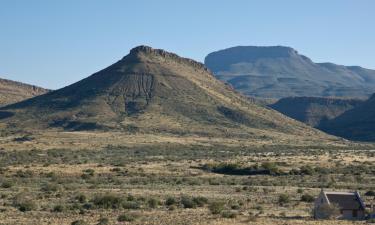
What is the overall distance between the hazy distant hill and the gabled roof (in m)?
115

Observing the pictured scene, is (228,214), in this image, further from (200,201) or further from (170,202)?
(170,202)

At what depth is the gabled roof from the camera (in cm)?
3984

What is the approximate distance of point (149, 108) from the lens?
171m

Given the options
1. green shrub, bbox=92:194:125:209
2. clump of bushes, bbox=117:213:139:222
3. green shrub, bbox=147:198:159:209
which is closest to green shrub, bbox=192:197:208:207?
green shrub, bbox=147:198:159:209

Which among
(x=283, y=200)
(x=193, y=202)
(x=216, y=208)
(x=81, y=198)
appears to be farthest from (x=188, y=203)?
(x=283, y=200)

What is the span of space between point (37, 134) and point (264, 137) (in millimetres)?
48876

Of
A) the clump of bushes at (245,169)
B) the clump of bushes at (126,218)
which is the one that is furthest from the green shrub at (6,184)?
the clump of bushes at (245,169)

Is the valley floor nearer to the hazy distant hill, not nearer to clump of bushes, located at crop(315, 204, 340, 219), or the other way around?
clump of bushes, located at crop(315, 204, 340, 219)

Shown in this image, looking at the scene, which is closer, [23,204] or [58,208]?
[58,208]

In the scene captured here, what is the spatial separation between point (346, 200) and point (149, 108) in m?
132

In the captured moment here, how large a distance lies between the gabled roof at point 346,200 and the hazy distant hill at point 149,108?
115 m

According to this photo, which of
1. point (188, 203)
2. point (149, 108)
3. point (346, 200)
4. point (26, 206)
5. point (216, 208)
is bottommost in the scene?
point (26, 206)

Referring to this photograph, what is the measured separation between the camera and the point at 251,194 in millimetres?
54312

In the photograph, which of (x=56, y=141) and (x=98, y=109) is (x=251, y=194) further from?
(x=98, y=109)
